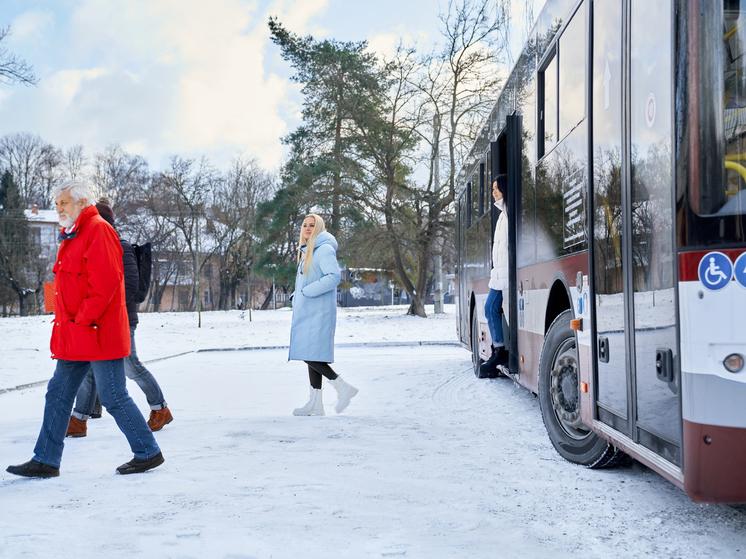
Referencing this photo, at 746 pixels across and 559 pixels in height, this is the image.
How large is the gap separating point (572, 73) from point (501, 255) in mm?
2076

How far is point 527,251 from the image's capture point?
5.37m

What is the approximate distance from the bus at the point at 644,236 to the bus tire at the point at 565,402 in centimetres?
1

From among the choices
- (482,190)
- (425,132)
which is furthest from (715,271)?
(425,132)

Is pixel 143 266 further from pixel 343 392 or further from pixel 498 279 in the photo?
pixel 498 279

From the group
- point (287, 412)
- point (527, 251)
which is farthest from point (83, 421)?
point (527, 251)

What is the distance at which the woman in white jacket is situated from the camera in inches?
237

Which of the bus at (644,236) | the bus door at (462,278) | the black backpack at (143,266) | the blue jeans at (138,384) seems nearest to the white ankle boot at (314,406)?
the blue jeans at (138,384)

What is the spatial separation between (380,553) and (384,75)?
85.6 ft

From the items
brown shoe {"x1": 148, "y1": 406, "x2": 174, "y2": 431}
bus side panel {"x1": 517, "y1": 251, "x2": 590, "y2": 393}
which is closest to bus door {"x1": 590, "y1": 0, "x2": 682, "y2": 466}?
bus side panel {"x1": 517, "y1": 251, "x2": 590, "y2": 393}

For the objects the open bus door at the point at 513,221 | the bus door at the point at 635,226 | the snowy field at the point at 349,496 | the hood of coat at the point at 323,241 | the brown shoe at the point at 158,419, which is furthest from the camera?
the hood of coat at the point at 323,241

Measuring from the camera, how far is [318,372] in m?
6.13

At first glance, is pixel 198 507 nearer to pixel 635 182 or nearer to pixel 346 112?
pixel 635 182

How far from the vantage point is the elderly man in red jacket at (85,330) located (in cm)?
394

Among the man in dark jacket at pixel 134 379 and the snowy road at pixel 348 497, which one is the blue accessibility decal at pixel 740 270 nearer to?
the snowy road at pixel 348 497
